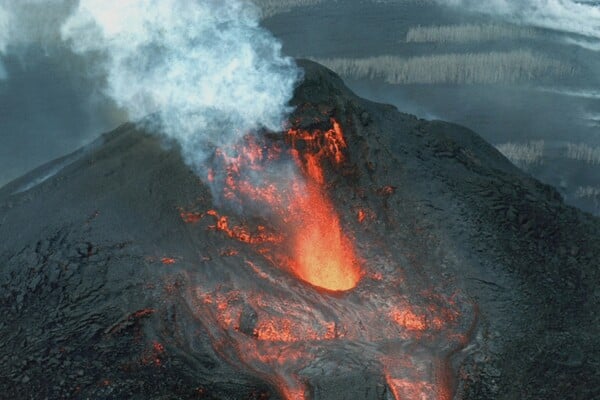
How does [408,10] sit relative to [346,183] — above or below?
above

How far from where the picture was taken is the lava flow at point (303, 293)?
7863 mm

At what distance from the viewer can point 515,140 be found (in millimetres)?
15398

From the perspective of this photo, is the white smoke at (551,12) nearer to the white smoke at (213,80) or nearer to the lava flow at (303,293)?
the white smoke at (213,80)

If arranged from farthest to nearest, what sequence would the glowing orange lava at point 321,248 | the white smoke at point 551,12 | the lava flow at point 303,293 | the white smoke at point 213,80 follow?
1. the white smoke at point 551,12
2. the white smoke at point 213,80
3. the glowing orange lava at point 321,248
4. the lava flow at point 303,293

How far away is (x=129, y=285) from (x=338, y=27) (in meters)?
14.1

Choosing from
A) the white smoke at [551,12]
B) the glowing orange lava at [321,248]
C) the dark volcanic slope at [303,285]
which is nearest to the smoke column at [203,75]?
the dark volcanic slope at [303,285]

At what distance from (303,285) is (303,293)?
5.6 inches

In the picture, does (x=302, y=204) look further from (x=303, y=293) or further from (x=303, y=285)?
(x=303, y=293)

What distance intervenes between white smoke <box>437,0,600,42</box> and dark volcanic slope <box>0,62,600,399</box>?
10.9 meters

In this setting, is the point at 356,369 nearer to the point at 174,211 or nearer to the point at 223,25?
the point at 174,211

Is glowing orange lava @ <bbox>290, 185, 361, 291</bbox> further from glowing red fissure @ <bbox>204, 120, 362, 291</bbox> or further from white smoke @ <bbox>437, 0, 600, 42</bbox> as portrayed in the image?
white smoke @ <bbox>437, 0, 600, 42</bbox>

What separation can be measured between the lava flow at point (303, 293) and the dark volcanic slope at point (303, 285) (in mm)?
108

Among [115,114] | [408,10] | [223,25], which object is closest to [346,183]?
[223,25]

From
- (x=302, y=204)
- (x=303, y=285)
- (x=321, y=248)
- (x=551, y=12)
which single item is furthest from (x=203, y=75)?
(x=551, y=12)
